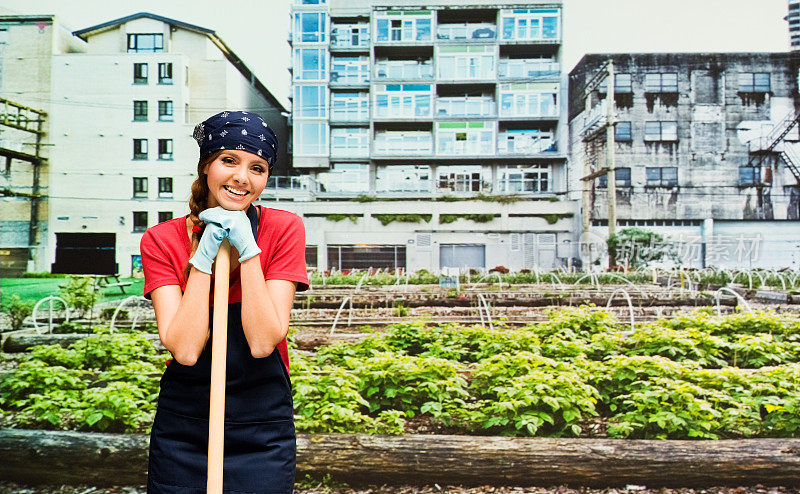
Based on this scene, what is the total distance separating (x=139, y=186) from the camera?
14.0ft

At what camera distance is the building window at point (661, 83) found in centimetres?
458

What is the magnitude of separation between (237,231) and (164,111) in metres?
3.25

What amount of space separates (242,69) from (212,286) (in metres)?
3.07

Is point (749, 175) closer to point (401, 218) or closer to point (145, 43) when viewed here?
point (401, 218)

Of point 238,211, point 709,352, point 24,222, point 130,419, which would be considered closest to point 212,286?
point 238,211

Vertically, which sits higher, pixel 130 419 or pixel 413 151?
pixel 413 151

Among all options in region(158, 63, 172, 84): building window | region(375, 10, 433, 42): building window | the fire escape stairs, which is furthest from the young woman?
the fire escape stairs

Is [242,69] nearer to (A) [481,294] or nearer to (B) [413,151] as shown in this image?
(B) [413,151]

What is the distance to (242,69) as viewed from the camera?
4.28 metres

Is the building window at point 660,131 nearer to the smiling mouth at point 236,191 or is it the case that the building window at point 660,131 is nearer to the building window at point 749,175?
the building window at point 749,175

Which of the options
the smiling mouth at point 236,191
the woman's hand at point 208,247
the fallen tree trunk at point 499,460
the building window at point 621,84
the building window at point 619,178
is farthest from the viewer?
the building window at point 619,178

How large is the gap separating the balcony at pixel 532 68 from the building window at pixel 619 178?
0.92m

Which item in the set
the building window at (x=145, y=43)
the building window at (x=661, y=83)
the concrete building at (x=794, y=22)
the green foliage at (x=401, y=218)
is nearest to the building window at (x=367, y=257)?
the green foliage at (x=401, y=218)

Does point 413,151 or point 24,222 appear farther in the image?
point 413,151
